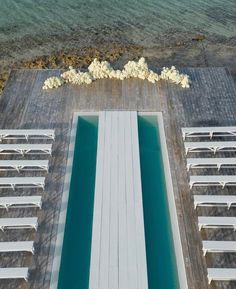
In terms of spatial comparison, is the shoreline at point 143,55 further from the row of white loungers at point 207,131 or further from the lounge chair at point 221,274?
the lounge chair at point 221,274

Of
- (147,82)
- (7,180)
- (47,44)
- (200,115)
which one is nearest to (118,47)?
(47,44)

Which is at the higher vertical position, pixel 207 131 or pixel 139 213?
pixel 207 131

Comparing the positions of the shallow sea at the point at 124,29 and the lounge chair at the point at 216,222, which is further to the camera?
the shallow sea at the point at 124,29

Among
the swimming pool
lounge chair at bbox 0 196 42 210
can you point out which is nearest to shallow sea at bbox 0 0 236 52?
the swimming pool

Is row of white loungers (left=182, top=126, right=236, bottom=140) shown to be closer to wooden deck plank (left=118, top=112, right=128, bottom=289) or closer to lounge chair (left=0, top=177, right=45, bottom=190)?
wooden deck plank (left=118, top=112, right=128, bottom=289)

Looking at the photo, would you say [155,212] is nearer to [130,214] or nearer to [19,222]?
[130,214]

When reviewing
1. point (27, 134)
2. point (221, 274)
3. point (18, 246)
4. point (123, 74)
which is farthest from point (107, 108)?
point (221, 274)

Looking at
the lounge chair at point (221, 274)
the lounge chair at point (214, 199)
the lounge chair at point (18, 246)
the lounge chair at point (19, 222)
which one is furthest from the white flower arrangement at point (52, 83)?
the lounge chair at point (221, 274)
